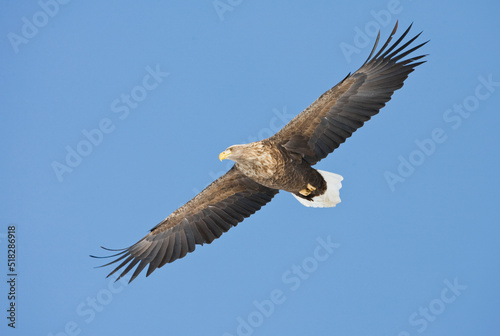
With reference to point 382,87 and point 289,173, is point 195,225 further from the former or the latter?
point 382,87

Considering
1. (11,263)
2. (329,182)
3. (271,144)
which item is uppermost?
(11,263)

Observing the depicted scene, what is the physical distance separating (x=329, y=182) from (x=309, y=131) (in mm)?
944

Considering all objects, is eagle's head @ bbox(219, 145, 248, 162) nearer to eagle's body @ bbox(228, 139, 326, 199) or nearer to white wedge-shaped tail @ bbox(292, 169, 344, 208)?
eagle's body @ bbox(228, 139, 326, 199)

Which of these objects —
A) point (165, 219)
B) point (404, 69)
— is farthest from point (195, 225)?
point (404, 69)

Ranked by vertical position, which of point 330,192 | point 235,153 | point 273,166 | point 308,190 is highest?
point 235,153

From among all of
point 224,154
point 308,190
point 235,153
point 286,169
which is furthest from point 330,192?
point 224,154

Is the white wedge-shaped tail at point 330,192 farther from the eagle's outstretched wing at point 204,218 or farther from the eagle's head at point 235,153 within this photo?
the eagle's head at point 235,153

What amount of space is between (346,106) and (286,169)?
1.31m

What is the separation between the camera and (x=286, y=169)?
11609 mm

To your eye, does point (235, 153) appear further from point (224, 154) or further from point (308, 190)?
point (308, 190)

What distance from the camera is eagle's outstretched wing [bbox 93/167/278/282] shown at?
1248 cm

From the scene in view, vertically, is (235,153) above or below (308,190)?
above

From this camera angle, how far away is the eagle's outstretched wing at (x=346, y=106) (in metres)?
11.7

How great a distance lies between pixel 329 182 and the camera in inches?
487
